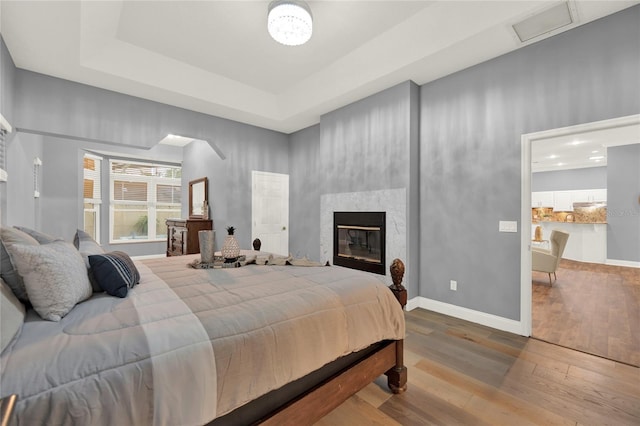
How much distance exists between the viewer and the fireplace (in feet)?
12.7

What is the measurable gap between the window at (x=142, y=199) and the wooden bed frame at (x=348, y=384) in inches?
264

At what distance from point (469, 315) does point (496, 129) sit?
2085mm

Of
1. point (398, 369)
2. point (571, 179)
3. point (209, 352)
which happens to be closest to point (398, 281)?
point (398, 369)

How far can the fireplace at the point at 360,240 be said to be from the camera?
3.87 metres

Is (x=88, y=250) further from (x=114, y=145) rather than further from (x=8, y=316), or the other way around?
(x=114, y=145)

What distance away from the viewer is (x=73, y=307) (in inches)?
48.5

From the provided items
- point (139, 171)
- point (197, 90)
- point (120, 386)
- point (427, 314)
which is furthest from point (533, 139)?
point (139, 171)

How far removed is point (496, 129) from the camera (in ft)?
9.96

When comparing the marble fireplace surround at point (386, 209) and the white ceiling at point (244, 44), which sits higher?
the white ceiling at point (244, 44)

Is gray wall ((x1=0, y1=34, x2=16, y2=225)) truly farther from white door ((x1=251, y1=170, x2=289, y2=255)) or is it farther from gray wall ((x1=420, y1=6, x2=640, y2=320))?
gray wall ((x1=420, y1=6, x2=640, y2=320))

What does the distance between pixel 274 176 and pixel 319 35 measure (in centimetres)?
283

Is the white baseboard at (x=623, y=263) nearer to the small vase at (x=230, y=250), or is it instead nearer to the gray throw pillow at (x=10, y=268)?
the small vase at (x=230, y=250)

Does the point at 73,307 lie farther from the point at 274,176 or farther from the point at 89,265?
the point at 274,176

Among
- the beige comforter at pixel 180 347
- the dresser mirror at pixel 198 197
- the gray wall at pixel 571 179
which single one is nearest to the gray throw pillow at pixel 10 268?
the beige comforter at pixel 180 347
